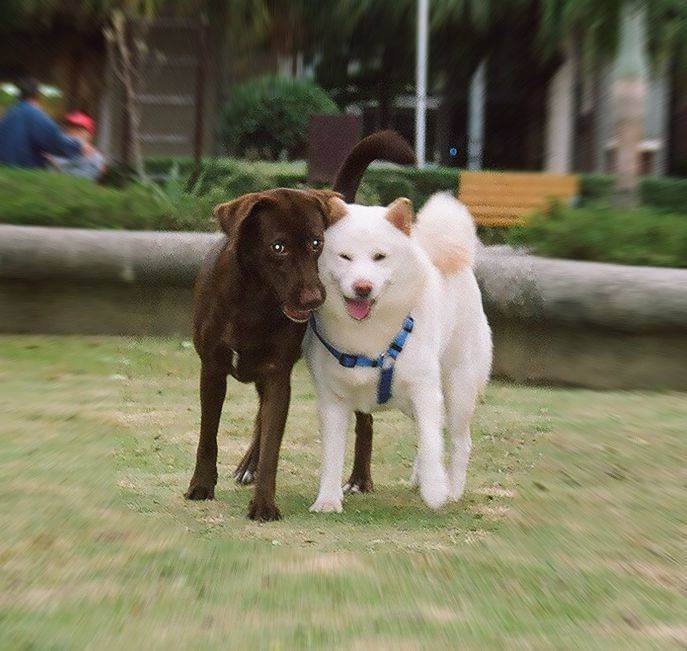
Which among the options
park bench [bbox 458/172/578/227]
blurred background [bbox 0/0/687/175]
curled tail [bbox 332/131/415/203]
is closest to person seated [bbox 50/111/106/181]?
blurred background [bbox 0/0/687/175]

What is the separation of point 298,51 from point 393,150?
1892 centimetres

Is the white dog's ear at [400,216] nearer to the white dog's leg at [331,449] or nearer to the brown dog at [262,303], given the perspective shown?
the brown dog at [262,303]

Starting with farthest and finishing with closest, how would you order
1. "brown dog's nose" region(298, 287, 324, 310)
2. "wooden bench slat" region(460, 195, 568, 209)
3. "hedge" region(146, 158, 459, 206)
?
"wooden bench slat" region(460, 195, 568, 209)
"hedge" region(146, 158, 459, 206)
"brown dog's nose" region(298, 287, 324, 310)

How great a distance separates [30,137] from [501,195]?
5359mm

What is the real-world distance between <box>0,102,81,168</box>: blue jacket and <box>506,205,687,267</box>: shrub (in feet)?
15.6

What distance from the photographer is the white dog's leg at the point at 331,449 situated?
4.92 m

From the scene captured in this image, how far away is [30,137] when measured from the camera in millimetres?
12656

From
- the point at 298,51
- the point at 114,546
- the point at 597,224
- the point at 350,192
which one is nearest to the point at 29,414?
the point at 350,192

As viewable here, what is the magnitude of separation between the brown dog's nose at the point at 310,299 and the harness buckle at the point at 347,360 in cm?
36

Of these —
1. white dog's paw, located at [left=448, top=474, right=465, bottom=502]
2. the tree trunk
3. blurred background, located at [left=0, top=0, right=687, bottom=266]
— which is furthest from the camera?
the tree trunk

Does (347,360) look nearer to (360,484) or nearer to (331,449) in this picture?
(331,449)

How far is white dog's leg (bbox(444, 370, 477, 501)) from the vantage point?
17.8ft

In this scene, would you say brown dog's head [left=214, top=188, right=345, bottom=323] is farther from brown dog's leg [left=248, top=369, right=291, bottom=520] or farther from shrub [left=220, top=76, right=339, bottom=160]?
shrub [left=220, top=76, right=339, bottom=160]

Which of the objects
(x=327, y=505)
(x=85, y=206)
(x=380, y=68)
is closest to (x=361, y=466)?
(x=327, y=505)
